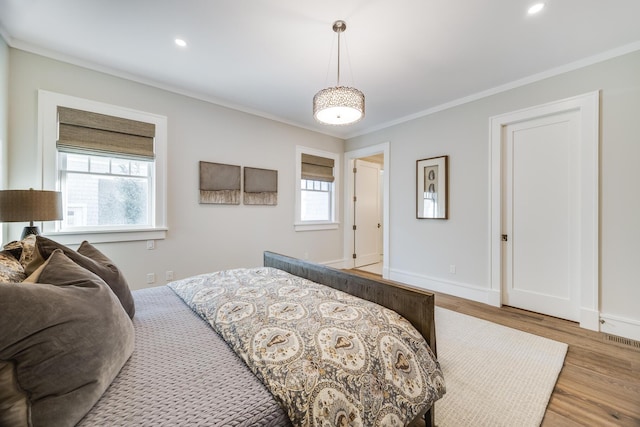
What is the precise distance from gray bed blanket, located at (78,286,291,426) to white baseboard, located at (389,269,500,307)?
→ 3.36m

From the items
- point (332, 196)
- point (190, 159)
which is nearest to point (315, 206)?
point (332, 196)

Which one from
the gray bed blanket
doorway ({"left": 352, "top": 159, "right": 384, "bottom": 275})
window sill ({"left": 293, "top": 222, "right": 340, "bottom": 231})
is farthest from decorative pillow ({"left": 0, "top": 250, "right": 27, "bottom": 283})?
doorway ({"left": 352, "top": 159, "right": 384, "bottom": 275})

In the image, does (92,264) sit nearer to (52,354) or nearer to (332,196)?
(52,354)

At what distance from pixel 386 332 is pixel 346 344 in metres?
0.24

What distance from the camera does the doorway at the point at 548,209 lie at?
8.61 feet

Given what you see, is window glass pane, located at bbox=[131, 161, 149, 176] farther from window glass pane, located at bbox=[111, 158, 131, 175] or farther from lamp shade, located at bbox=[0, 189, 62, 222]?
lamp shade, located at bbox=[0, 189, 62, 222]

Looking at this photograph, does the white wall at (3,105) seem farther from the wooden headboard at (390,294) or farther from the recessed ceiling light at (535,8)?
the recessed ceiling light at (535,8)

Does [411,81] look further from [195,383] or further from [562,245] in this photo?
[195,383]

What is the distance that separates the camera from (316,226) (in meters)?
4.77

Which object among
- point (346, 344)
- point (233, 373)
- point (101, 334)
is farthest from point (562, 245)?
point (101, 334)

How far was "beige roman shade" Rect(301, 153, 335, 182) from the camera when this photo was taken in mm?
4609

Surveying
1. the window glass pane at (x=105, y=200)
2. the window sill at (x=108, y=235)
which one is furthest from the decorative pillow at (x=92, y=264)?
the window glass pane at (x=105, y=200)

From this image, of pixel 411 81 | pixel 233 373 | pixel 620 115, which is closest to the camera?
pixel 233 373

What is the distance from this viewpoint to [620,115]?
8.09 ft
